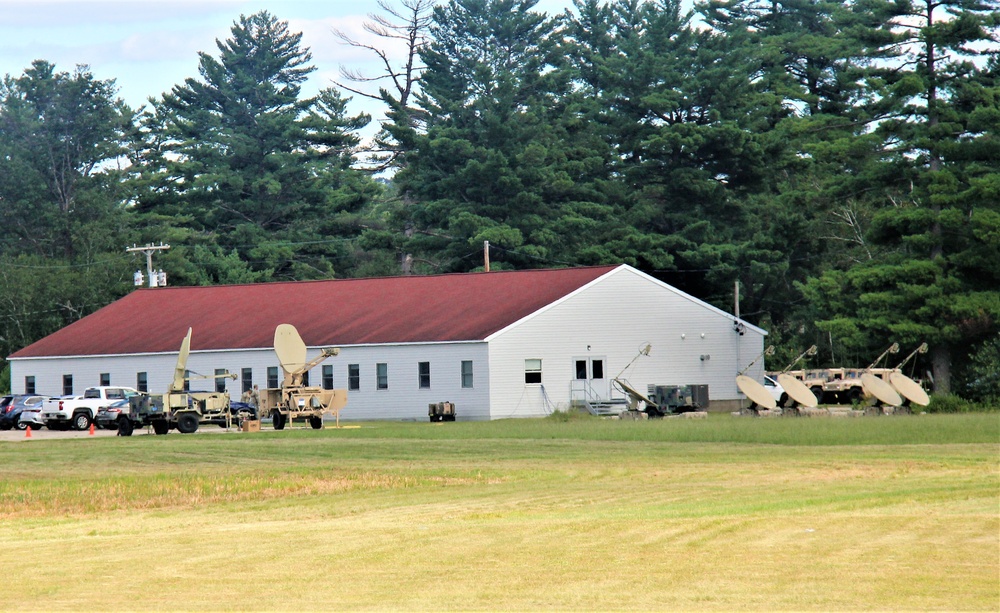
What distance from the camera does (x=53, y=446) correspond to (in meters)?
40.5

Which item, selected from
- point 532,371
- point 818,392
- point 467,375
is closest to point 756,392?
point 818,392

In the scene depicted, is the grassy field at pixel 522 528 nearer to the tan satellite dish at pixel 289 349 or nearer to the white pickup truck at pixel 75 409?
the tan satellite dish at pixel 289 349

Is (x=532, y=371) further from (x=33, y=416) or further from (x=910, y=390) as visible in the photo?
(x=33, y=416)

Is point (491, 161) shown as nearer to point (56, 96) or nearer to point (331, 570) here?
point (56, 96)

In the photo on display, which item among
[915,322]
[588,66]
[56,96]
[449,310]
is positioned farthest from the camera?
[56,96]

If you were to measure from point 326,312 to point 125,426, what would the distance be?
672 inches

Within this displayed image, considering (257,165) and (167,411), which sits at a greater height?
(257,165)

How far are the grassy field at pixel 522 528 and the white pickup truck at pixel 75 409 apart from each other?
19603 mm

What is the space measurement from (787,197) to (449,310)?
50.3ft

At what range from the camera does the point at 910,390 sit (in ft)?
156

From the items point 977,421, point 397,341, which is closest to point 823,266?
point 397,341

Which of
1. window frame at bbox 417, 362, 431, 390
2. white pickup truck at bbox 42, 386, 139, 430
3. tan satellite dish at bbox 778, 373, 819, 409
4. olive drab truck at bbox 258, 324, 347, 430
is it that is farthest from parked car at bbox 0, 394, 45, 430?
tan satellite dish at bbox 778, 373, 819, 409

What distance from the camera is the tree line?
54625 mm

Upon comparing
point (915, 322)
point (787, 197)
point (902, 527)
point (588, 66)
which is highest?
point (588, 66)
